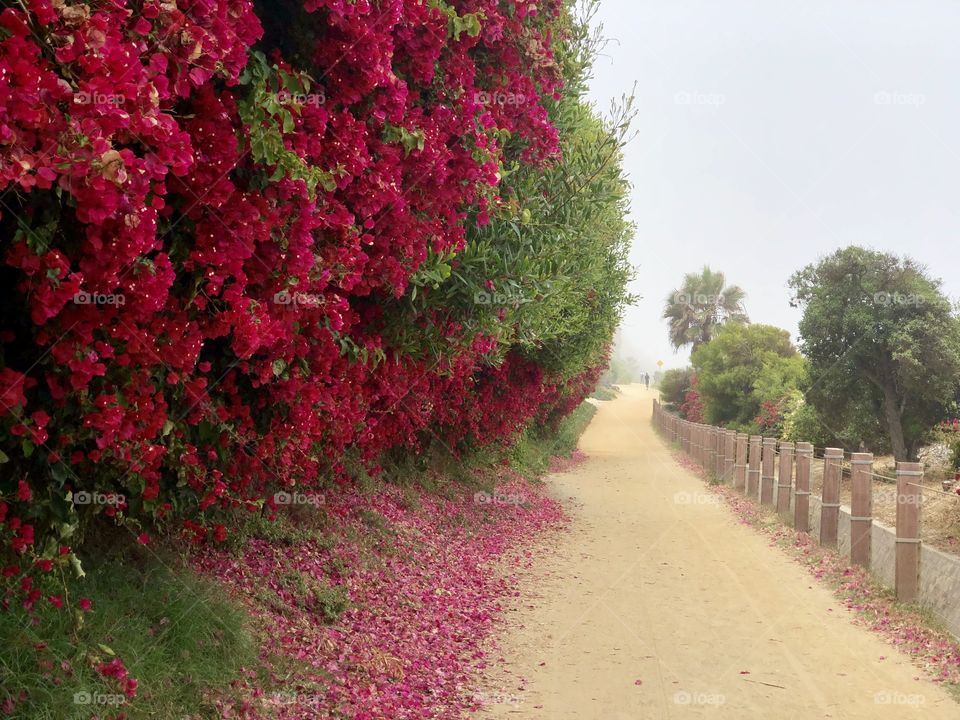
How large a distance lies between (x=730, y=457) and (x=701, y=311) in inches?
2122

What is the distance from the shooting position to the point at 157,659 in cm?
489

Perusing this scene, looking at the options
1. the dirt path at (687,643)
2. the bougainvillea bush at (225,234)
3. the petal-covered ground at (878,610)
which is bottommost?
the dirt path at (687,643)

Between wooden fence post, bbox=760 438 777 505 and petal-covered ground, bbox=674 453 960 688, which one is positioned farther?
wooden fence post, bbox=760 438 777 505

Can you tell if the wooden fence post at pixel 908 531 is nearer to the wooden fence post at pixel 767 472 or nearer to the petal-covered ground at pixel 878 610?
the petal-covered ground at pixel 878 610

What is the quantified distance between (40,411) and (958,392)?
77.0ft

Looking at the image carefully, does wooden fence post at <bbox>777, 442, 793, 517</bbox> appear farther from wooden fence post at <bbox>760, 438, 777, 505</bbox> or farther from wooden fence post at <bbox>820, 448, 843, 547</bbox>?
wooden fence post at <bbox>820, 448, 843, 547</bbox>

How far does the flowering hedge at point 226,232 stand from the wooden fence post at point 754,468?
11936 millimetres

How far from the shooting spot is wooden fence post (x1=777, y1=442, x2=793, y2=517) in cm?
1569

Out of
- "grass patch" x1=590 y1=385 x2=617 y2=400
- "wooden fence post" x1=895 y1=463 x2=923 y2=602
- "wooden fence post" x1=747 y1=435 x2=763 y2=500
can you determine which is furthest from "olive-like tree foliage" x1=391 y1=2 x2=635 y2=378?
"grass patch" x1=590 y1=385 x2=617 y2=400

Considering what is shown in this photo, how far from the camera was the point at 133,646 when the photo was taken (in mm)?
4797

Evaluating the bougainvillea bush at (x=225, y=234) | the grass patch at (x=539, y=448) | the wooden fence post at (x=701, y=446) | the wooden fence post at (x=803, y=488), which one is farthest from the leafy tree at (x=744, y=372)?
the bougainvillea bush at (x=225, y=234)

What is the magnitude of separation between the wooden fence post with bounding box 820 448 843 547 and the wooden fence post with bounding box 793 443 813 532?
146 cm

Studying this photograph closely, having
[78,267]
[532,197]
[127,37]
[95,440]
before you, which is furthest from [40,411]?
[532,197]

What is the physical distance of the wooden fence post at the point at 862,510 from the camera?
35.2 feet
